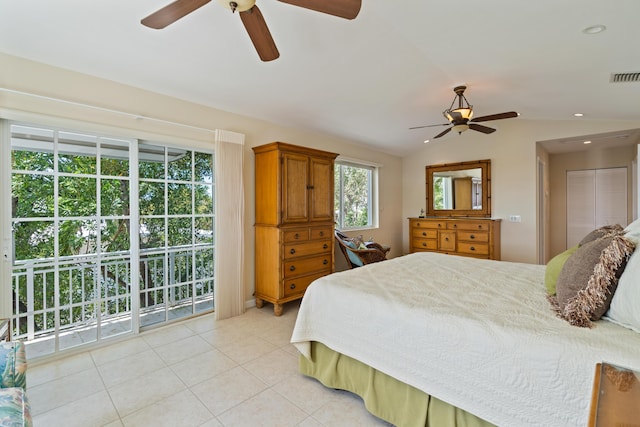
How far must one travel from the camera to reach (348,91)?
3.57 meters

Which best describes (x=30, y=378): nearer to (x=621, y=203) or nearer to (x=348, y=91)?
(x=348, y=91)

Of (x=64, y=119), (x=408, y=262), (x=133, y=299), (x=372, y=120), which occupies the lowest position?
(x=133, y=299)

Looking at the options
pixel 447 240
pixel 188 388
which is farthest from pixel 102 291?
pixel 447 240

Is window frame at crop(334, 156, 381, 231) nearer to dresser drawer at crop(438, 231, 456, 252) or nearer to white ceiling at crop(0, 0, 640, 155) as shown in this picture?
dresser drawer at crop(438, 231, 456, 252)

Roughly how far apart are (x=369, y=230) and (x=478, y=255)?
183 cm

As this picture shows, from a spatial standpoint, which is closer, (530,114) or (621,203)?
(530,114)

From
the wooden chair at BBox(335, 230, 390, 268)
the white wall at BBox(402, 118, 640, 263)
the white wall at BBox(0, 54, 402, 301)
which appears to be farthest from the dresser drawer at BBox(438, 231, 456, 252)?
the white wall at BBox(0, 54, 402, 301)

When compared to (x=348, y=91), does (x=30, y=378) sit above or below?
below

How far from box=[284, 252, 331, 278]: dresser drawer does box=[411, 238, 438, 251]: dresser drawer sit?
92.0 inches

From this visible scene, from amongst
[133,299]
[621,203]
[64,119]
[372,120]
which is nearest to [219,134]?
[64,119]

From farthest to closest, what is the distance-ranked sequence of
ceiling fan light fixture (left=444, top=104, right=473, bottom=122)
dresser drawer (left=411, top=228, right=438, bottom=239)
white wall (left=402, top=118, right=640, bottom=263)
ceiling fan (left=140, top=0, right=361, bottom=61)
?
dresser drawer (left=411, top=228, right=438, bottom=239), white wall (left=402, top=118, right=640, bottom=263), ceiling fan light fixture (left=444, top=104, right=473, bottom=122), ceiling fan (left=140, top=0, right=361, bottom=61)

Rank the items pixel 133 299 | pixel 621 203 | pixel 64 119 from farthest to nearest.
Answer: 1. pixel 621 203
2. pixel 133 299
3. pixel 64 119

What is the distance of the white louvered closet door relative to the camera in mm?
5504

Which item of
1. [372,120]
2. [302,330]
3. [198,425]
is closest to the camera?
[198,425]
